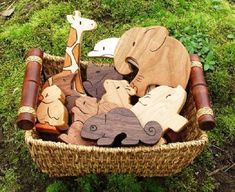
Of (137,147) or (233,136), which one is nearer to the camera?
(137,147)

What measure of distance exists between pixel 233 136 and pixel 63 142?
1.11 m

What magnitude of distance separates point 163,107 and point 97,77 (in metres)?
0.47

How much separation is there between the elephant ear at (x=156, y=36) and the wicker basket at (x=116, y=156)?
0.39m

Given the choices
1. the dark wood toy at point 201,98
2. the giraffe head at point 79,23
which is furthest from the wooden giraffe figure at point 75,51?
the dark wood toy at point 201,98

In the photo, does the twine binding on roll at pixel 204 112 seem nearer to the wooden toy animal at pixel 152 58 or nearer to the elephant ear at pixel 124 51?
the wooden toy animal at pixel 152 58

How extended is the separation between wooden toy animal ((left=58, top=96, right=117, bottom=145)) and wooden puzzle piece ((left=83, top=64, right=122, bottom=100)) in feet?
0.55

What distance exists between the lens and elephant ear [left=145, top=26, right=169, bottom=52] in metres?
2.65

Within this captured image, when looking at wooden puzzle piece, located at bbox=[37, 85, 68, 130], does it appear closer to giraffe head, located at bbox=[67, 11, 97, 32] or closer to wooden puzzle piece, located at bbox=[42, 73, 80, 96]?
wooden puzzle piece, located at bbox=[42, 73, 80, 96]

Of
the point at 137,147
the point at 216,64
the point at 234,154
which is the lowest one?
the point at 234,154

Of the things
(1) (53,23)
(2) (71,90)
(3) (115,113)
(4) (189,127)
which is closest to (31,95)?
(2) (71,90)

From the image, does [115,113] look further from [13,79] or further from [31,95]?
[13,79]

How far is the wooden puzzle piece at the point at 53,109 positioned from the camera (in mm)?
2410

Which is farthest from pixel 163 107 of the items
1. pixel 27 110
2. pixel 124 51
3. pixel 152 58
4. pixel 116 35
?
pixel 116 35

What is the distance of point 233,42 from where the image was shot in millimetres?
3373
